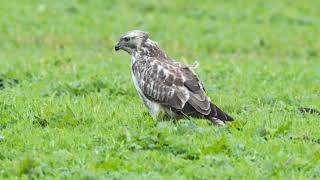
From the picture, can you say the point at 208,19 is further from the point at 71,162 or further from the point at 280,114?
the point at 71,162

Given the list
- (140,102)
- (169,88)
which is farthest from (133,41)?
(140,102)

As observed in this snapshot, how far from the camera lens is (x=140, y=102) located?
512 inches

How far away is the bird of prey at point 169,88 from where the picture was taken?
418 inches

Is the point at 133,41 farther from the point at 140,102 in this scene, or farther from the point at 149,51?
the point at 140,102

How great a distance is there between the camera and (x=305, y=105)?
13039mm

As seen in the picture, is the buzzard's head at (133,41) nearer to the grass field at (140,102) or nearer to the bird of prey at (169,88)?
the bird of prey at (169,88)

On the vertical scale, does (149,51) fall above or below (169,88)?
above

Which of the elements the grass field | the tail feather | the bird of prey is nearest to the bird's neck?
the bird of prey

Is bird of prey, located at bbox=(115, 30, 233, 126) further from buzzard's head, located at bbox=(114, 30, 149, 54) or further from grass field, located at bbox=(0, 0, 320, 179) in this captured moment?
grass field, located at bbox=(0, 0, 320, 179)

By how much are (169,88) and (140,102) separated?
2.16 meters

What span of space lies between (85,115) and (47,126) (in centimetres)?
71

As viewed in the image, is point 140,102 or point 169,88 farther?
point 140,102

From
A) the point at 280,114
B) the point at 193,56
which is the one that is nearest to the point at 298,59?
the point at 193,56

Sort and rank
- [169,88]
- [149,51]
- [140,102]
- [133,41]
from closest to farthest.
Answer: [169,88]
[149,51]
[133,41]
[140,102]
